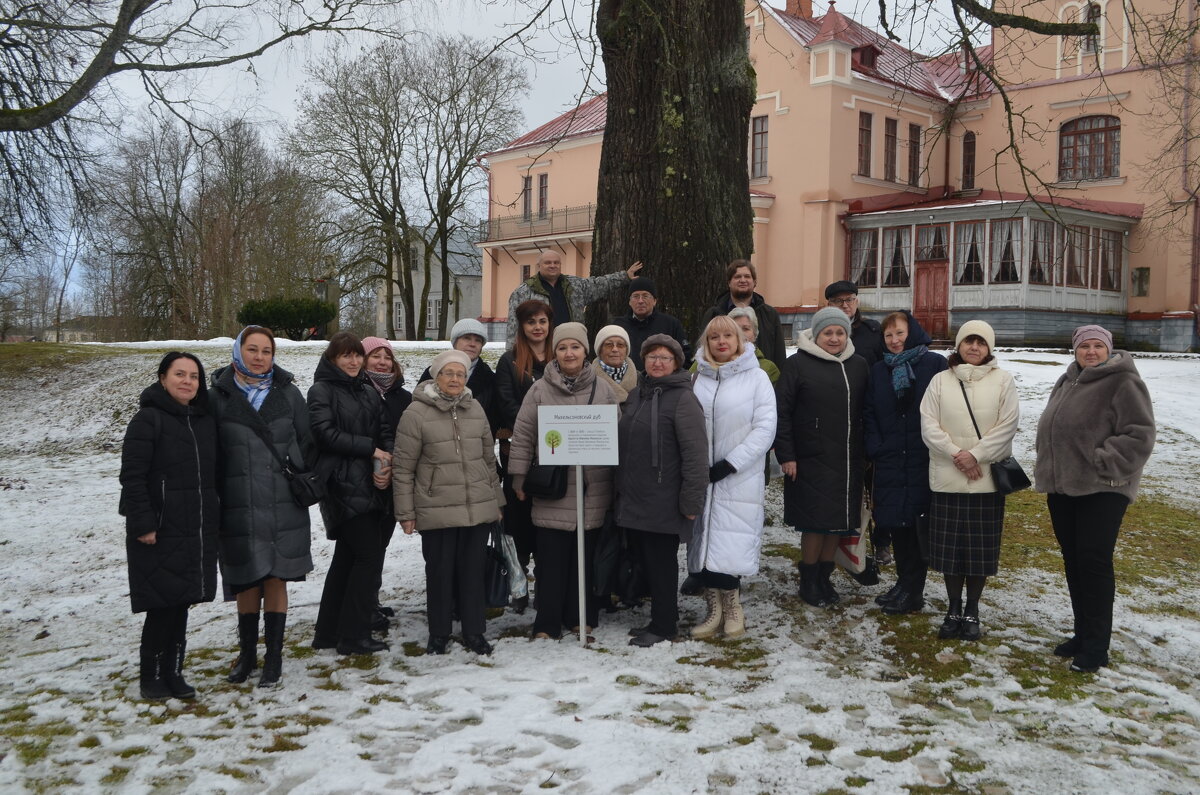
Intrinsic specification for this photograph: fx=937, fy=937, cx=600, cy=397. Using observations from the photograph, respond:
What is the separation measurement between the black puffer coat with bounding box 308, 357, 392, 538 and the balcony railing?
91.6 feet

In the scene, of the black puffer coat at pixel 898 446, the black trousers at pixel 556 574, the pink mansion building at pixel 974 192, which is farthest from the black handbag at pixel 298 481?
the pink mansion building at pixel 974 192

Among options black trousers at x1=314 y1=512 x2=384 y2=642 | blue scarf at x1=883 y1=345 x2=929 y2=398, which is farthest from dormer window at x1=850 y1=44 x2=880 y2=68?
black trousers at x1=314 y1=512 x2=384 y2=642

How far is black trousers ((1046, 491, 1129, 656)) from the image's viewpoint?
16.1ft

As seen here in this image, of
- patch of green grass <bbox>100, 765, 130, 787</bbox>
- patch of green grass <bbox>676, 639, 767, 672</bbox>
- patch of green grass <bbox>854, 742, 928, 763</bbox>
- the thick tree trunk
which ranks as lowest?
patch of green grass <bbox>100, 765, 130, 787</bbox>

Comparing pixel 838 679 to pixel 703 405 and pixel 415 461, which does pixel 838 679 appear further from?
pixel 415 461

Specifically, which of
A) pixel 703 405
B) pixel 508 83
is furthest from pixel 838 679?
pixel 508 83

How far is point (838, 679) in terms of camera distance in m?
4.77

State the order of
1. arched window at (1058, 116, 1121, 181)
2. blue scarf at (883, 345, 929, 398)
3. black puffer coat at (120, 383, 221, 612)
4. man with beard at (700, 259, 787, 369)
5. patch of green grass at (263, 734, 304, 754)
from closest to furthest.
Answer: patch of green grass at (263, 734, 304, 754) → black puffer coat at (120, 383, 221, 612) → blue scarf at (883, 345, 929, 398) → man with beard at (700, 259, 787, 369) → arched window at (1058, 116, 1121, 181)

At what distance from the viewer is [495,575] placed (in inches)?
221

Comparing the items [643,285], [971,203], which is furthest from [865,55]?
[643,285]

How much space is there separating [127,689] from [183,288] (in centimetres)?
3166

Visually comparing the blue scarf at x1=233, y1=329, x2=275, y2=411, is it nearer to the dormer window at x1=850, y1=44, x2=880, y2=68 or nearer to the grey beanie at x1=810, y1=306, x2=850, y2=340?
the grey beanie at x1=810, y1=306, x2=850, y2=340

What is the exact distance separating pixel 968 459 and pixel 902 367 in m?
0.78

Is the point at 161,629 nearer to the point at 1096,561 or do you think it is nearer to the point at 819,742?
the point at 819,742
